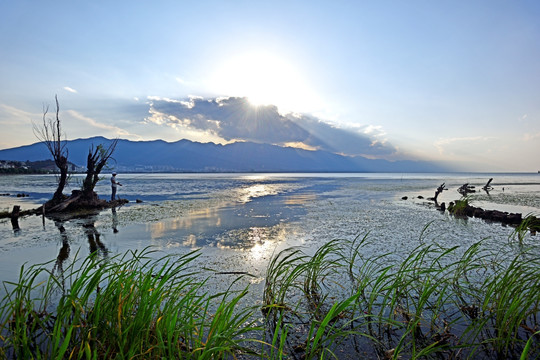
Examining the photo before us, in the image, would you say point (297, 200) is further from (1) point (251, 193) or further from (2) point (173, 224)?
(2) point (173, 224)

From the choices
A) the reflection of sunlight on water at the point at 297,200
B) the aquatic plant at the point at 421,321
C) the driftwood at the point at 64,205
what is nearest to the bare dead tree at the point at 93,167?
the driftwood at the point at 64,205

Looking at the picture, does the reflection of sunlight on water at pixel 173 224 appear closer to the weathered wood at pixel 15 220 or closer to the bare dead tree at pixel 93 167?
the weathered wood at pixel 15 220

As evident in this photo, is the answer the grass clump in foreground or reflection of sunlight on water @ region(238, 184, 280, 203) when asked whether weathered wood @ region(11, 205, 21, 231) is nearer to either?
the grass clump in foreground

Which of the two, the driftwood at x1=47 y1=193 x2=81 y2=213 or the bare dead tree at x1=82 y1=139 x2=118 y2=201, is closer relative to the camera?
the driftwood at x1=47 y1=193 x2=81 y2=213

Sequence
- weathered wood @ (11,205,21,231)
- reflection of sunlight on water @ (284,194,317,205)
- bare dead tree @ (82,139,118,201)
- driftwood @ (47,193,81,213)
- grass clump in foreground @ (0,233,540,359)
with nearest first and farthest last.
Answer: grass clump in foreground @ (0,233,540,359)
weathered wood @ (11,205,21,231)
driftwood @ (47,193,81,213)
bare dead tree @ (82,139,118,201)
reflection of sunlight on water @ (284,194,317,205)

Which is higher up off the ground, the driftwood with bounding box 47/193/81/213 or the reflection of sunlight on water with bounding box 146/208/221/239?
the driftwood with bounding box 47/193/81/213

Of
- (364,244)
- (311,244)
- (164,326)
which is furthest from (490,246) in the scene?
(164,326)

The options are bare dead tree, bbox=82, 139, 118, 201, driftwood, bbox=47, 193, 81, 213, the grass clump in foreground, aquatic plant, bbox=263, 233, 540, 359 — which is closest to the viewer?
the grass clump in foreground

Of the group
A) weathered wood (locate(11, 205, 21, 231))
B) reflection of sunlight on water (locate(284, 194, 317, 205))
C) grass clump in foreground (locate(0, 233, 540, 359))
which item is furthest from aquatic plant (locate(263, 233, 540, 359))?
reflection of sunlight on water (locate(284, 194, 317, 205))

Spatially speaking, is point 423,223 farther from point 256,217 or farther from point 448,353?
point 448,353

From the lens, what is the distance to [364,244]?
31.0 ft

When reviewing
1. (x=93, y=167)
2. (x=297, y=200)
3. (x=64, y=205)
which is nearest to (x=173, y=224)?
(x=64, y=205)

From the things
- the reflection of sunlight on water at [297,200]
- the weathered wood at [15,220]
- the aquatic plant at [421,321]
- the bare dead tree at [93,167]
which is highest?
the bare dead tree at [93,167]

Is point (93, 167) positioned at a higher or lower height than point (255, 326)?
higher
